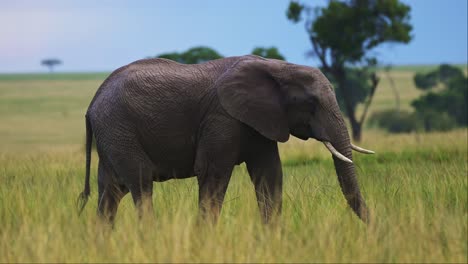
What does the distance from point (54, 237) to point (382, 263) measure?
Result: 2410mm

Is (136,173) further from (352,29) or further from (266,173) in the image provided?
(352,29)

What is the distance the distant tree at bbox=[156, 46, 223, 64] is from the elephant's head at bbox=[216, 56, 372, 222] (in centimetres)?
2773

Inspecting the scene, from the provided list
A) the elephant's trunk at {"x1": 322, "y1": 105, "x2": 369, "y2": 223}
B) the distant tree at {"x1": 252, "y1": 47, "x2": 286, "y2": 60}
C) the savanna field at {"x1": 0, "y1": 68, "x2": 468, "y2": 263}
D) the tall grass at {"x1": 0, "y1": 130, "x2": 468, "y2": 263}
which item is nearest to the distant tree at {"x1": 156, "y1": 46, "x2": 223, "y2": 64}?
the distant tree at {"x1": 252, "y1": 47, "x2": 286, "y2": 60}

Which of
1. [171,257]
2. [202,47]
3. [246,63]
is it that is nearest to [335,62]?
[202,47]

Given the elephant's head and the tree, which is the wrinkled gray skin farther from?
the tree

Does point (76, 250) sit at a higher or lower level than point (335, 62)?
lower

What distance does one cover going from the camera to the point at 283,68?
727 cm

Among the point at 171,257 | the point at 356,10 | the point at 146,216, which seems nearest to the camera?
the point at 171,257

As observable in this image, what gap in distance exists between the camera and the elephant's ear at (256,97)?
7152 millimetres

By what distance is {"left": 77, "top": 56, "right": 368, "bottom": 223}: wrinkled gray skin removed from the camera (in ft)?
23.4

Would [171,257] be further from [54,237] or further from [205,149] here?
[205,149]

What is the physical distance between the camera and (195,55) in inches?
1391

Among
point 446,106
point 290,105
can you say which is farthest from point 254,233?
point 446,106

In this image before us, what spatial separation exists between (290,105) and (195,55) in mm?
28348
